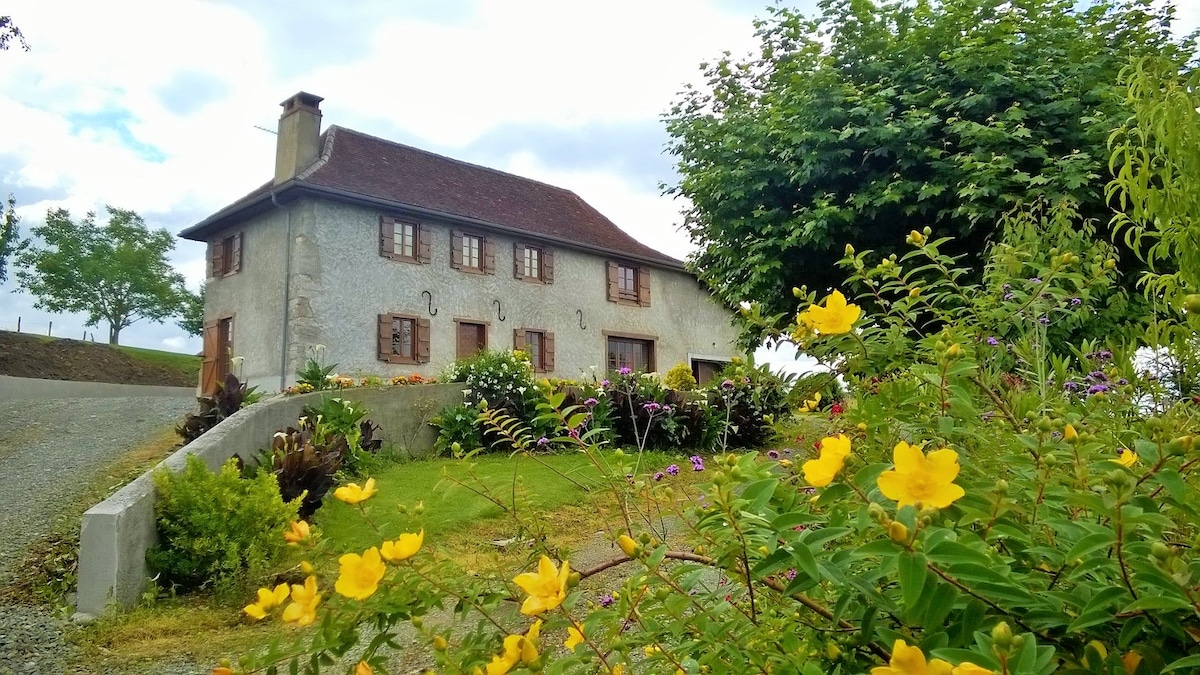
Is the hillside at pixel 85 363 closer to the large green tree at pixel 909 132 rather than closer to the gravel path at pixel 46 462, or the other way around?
the gravel path at pixel 46 462

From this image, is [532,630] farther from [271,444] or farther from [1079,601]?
[271,444]

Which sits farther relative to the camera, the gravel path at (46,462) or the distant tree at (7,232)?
the distant tree at (7,232)

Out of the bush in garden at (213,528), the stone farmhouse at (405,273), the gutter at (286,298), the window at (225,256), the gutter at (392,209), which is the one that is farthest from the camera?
Answer: the window at (225,256)


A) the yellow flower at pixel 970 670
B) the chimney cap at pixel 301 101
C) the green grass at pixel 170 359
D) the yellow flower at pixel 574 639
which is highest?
the chimney cap at pixel 301 101

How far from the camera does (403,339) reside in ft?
54.0

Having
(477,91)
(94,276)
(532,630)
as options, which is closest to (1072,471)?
(532,630)

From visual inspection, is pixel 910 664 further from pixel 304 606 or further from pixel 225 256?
pixel 225 256

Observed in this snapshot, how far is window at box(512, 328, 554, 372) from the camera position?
60.2ft

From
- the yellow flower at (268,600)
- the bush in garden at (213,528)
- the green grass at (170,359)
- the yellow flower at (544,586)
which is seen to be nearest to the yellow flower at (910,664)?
the yellow flower at (544,586)

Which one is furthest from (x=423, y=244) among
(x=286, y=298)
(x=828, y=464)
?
(x=828, y=464)

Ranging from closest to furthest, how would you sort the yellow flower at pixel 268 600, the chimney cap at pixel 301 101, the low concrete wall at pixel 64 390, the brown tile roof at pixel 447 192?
the yellow flower at pixel 268 600 < the low concrete wall at pixel 64 390 < the brown tile roof at pixel 447 192 < the chimney cap at pixel 301 101

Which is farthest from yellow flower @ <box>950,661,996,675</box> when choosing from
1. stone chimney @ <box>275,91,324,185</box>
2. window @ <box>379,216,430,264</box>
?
stone chimney @ <box>275,91,324,185</box>

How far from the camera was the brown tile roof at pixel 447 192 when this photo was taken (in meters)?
16.6

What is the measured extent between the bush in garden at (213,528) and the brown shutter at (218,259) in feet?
45.9
